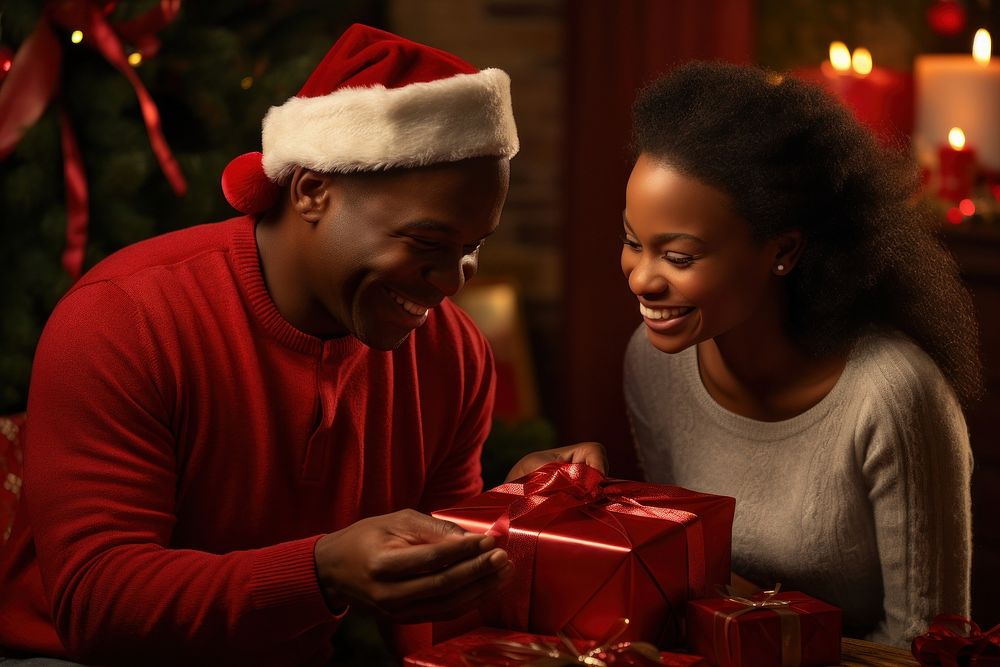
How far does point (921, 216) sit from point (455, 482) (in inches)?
28.4

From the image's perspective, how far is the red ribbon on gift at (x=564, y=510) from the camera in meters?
1.29

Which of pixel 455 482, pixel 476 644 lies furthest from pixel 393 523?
pixel 455 482

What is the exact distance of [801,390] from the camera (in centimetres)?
165

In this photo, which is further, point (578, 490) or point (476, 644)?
point (578, 490)

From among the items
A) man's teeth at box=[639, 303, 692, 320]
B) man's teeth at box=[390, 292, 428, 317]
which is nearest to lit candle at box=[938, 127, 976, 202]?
man's teeth at box=[639, 303, 692, 320]

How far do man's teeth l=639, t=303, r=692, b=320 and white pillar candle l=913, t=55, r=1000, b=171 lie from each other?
1827 mm

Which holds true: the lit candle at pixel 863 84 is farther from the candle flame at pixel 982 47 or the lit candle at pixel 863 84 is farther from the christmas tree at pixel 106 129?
the christmas tree at pixel 106 129

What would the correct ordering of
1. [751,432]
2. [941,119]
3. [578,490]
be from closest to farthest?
[578,490], [751,432], [941,119]

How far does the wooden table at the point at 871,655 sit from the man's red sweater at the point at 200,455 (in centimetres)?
56

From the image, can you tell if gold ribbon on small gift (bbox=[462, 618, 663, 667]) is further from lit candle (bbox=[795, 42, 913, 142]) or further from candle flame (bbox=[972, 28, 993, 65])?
candle flame (bbox=[972, 28, 993, 65])

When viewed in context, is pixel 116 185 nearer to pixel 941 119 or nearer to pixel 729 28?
pixel 729 28

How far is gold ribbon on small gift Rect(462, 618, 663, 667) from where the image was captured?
118cm

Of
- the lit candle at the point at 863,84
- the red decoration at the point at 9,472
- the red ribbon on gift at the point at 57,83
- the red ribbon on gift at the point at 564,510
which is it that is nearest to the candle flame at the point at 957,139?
the lit candle at the point at 863,84

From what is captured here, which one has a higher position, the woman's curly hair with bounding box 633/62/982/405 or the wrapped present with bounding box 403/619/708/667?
the woman's curly hair with bounding box 633/62/982/405
